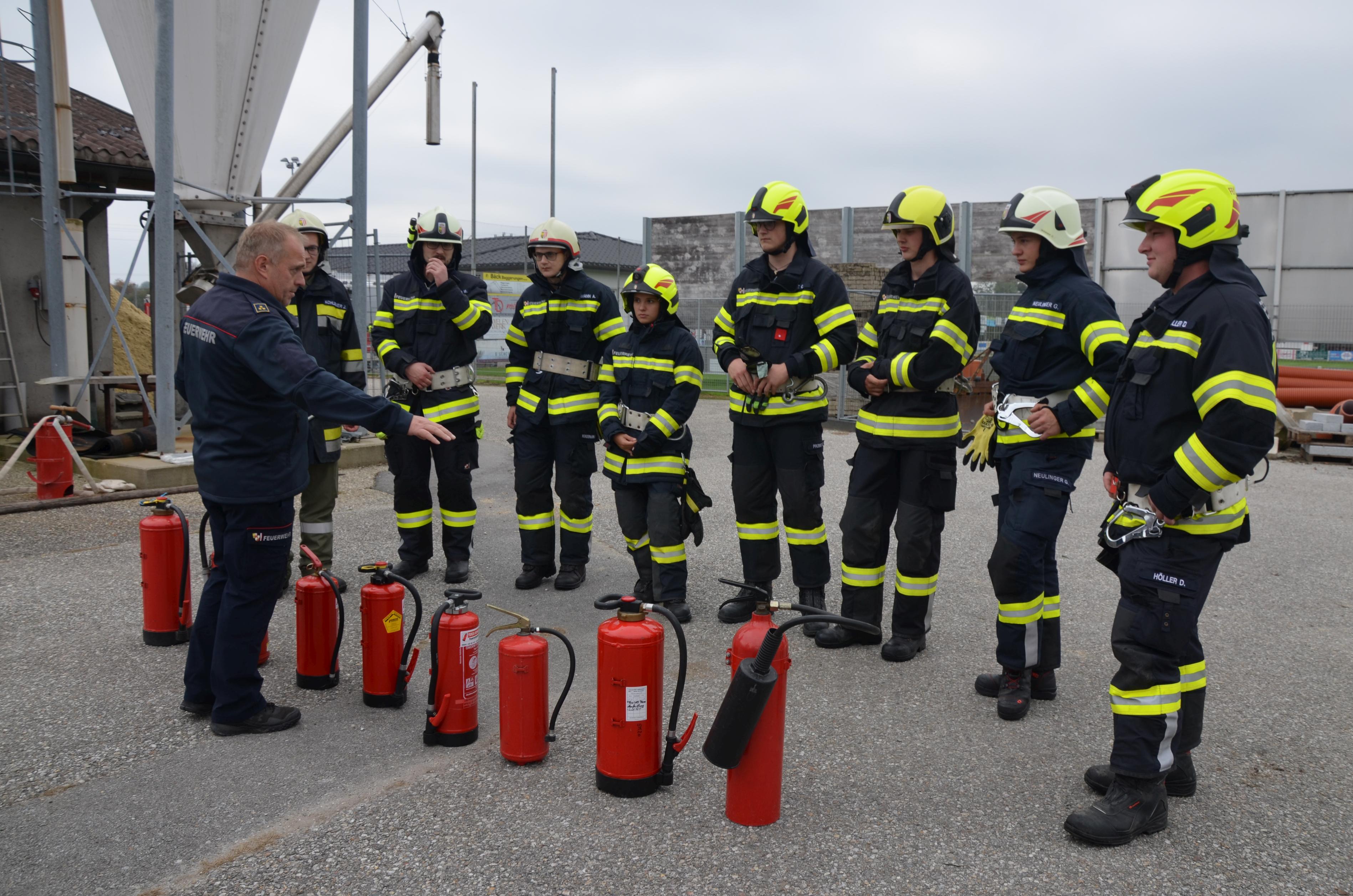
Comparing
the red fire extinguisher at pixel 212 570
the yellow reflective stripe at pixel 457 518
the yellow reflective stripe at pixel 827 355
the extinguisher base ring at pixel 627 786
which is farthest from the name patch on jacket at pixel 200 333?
the yellow reflective stripe at pixel 827 355

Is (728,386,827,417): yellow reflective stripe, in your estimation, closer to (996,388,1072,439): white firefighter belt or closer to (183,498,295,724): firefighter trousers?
(996,388,1072,439): white firefighter belt

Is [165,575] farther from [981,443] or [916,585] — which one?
[981,443]

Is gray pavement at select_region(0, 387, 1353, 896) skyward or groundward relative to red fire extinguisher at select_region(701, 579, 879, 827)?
groundward

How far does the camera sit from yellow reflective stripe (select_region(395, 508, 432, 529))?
6.23 meters

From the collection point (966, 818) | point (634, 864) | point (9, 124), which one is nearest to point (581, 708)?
point (634, 864)

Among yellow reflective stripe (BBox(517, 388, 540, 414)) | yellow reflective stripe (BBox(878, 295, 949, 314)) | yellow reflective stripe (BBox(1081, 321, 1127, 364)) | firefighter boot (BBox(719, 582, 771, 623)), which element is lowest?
firefighter boot (BBox(719, 582, 771, 623))

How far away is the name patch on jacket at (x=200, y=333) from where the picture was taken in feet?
12.6

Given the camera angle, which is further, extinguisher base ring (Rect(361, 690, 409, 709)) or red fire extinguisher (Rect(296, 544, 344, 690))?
red fire extinguisher (Rect(296, 544, 344, 690))

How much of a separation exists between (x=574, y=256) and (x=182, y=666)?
3.32 metres

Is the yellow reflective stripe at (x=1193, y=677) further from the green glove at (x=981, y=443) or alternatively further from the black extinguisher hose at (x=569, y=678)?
the black extinguisher hose at (x=569, y=678)

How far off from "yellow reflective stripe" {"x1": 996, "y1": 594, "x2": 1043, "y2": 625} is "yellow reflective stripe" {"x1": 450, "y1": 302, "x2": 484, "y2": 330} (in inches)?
149

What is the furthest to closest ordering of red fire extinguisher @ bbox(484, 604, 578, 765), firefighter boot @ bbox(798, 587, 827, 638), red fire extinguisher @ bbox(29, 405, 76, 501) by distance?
red fire extinguisher @ bbox(29, 405, 76, 501) → firefighter boot @ bbox(798, 587, 827, 638) → red fire extinguisher @ bbox(484, 604, 578, 765)

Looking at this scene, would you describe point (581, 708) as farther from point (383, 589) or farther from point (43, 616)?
point (43, 616)

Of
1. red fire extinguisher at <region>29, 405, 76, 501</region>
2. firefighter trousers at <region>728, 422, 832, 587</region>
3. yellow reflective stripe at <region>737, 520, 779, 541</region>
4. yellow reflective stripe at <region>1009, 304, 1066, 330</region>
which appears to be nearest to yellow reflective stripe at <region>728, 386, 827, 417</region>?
firefighter trousers at <region>728, 422, 832, 587</region>
